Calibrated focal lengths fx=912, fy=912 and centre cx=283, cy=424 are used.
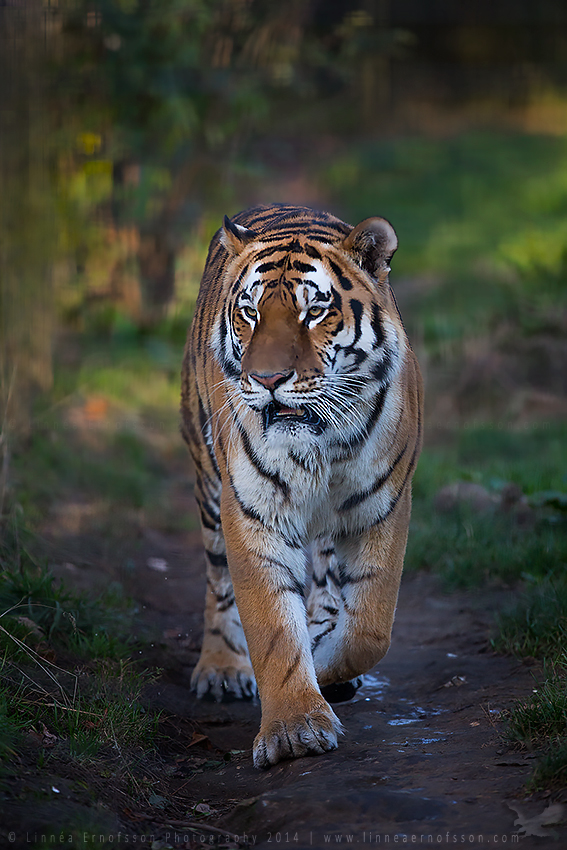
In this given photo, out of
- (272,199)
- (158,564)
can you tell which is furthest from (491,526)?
(272,199)

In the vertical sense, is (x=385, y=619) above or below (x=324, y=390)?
below

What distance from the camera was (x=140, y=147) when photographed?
7770mm

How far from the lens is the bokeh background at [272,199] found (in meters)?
5.02

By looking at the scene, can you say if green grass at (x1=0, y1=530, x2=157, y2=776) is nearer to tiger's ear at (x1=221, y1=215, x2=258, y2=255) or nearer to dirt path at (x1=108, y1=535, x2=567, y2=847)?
dirt path at (x1=108, y1=535, x2=567, y2=847)

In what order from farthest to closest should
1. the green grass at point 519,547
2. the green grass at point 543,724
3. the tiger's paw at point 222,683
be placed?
the tiger's paw at point 222,683, the green grass at point 519,547, the green grass at point 543,724

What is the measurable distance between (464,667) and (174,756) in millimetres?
1214

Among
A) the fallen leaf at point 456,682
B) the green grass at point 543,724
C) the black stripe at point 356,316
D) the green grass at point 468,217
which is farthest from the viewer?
the green grass at point 468,217

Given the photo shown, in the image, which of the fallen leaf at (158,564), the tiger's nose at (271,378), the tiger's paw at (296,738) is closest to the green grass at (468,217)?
the fallen leaf at (158,564)

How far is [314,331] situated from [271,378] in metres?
0.24

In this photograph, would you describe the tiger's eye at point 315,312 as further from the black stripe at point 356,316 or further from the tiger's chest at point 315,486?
the tiger's chest at point 315,486

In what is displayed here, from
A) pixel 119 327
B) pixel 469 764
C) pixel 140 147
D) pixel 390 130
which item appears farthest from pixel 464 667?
pixel 390 130

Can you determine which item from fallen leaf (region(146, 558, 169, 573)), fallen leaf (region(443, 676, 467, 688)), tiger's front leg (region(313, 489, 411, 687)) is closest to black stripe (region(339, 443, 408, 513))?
tiger's front leg (region(313, 489, 411, 687))

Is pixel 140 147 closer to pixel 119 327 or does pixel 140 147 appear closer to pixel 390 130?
pixel 119 327

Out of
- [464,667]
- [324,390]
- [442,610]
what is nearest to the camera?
[324,390]
